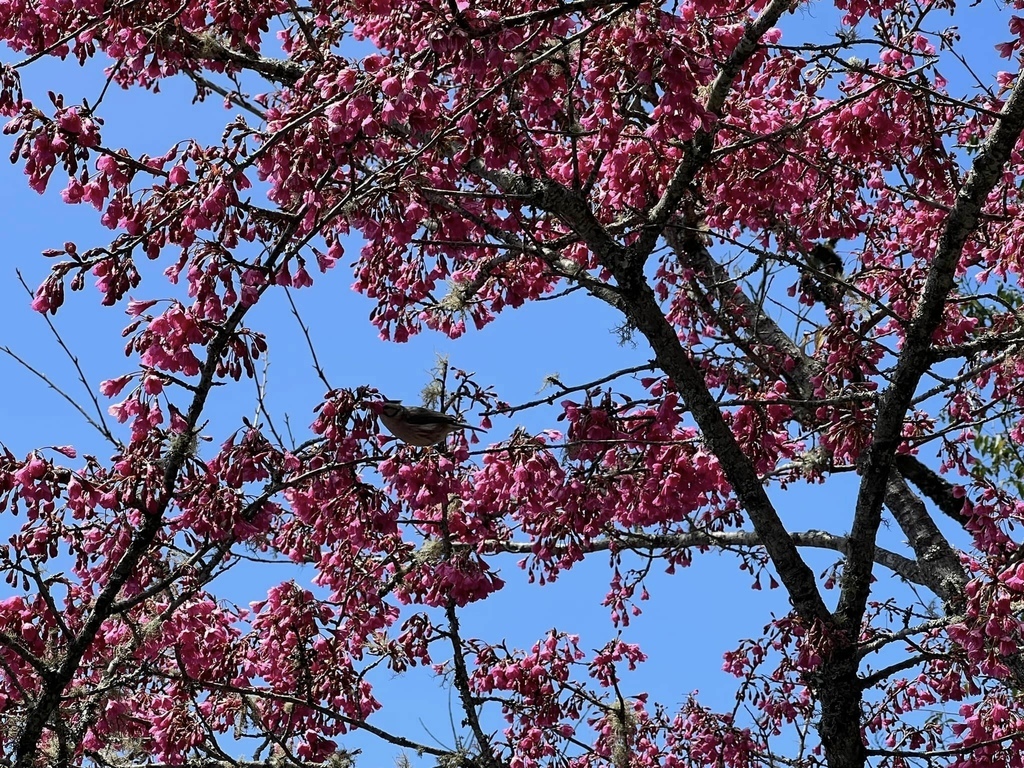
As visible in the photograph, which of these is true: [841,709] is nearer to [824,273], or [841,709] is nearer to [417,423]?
[824,273]

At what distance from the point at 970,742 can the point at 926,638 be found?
3.44 ft

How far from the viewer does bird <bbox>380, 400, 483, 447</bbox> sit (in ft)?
19.2

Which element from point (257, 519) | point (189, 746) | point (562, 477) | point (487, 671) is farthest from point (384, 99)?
point (487, 671)

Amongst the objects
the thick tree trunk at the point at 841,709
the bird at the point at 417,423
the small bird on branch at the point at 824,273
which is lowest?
the thick tree trunk at the point at 841,709

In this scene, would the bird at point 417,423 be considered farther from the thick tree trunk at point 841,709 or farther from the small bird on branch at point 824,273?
the thick tree trunk at point 841,709

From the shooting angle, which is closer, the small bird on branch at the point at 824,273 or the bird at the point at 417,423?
the bird at the point at 417,423

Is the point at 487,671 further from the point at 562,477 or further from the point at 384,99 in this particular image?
the point at 384,99

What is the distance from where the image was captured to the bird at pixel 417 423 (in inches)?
230

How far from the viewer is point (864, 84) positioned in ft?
23.2

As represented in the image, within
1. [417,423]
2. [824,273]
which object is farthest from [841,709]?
[417,423]

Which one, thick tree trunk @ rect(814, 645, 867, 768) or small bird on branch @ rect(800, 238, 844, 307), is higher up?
small bird on branch @ rect(800, 238, 844, 307)

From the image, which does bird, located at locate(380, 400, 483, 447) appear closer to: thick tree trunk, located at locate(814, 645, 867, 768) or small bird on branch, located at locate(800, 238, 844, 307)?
small bird on branch, located at locate(800, 238, 844, 307)

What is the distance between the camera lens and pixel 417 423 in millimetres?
5906

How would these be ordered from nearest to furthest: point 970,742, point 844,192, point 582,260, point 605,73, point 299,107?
point 299,107
point 605,73
point 970,742
point 582,260
point 844,192
